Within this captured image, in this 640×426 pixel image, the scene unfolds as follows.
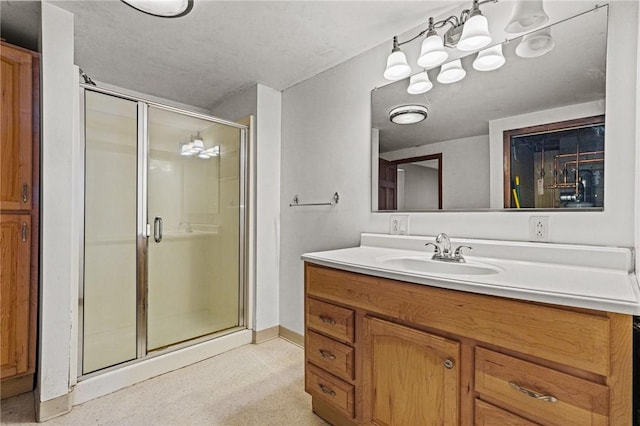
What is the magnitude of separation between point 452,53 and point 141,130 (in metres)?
2.04

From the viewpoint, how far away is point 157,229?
223cm

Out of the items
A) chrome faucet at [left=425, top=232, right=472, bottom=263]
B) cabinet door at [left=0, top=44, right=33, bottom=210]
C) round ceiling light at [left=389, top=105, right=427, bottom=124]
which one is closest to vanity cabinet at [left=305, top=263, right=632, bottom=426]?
chrome faucet at [left=425, top=232, right=472, bottom=263]

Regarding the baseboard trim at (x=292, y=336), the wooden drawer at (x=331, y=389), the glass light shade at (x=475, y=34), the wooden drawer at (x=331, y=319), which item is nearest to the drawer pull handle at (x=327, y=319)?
the wooden drawer at (x=331, y=319)

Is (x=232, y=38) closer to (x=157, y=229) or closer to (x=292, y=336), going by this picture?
(x=157, y=229)

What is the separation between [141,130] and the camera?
2119 millimetres

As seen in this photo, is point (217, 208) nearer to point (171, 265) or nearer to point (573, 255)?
point (171, 265)

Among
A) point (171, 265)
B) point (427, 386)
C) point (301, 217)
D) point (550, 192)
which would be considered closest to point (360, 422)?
point (427, 386)

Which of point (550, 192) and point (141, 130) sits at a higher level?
point (141, 130)

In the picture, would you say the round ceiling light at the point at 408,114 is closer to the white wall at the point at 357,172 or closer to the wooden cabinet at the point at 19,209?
the white wall at the point at 357,172

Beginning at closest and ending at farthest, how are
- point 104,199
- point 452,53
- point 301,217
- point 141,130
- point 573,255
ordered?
point 573,255 → point 452,53 → point 104,199 → point 141,130 → point 301,217

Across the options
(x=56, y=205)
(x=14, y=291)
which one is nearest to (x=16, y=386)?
(x=14, y=291)

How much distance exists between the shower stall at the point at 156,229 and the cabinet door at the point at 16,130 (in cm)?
26

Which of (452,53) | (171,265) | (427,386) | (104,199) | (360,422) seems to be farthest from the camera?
(171,265)

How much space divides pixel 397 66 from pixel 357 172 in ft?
2.34
